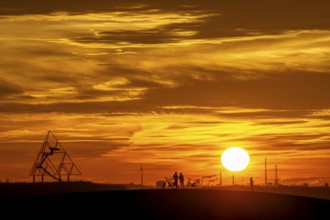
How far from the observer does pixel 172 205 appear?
115375 millimetres

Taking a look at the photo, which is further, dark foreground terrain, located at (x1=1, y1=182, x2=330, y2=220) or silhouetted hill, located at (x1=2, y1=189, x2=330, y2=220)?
silhouetted hill, located at (x1=2, y1=189, x2=330, y2=220)

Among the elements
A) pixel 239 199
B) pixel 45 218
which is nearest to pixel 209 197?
pixel 239 199

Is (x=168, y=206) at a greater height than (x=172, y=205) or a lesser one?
lesser

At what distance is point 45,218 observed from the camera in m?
109

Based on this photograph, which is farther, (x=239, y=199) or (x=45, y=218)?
(x=239, y=199)

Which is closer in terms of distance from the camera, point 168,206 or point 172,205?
point 168,206

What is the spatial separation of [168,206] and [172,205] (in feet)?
1.80

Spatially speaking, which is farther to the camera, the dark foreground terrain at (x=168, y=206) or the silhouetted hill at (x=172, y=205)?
the silhouetted hill at (x=172, y=205)

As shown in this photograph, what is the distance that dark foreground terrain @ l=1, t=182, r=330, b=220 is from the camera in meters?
111

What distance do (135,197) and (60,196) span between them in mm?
9205

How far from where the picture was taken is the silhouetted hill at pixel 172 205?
112 m

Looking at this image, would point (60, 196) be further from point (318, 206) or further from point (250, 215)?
point (318, 206)

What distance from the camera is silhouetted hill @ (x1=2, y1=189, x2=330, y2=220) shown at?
11162cm

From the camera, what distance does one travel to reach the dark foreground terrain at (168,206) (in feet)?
365
